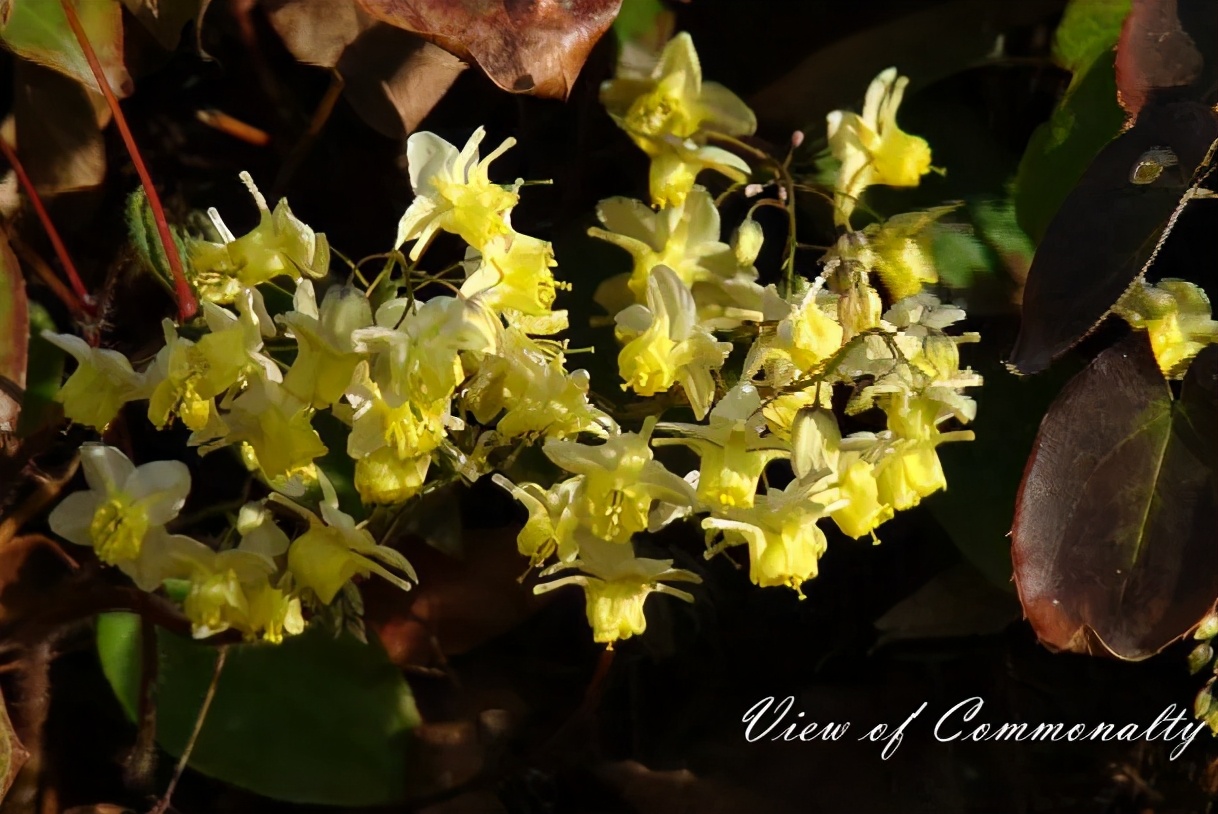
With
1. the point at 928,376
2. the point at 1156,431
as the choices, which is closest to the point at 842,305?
the point at 928,376

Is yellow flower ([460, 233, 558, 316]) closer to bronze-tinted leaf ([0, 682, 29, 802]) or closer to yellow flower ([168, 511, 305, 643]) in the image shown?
yellow flower ([168, 511, 305, 643])

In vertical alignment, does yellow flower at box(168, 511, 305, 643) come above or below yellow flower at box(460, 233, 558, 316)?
below

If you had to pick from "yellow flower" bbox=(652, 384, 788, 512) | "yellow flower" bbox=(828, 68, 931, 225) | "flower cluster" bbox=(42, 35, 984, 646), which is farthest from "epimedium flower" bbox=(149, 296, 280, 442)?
"yellow flower" bbox=(828, 68, 931, 225)

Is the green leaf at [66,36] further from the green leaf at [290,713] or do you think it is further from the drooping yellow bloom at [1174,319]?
the drooping yellow bloom at [1174,319]

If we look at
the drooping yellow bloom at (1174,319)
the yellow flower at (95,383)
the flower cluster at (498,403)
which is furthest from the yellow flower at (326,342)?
the drooping yellow bloom at (1174,319)

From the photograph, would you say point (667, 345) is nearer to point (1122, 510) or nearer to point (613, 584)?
point (613, 584)

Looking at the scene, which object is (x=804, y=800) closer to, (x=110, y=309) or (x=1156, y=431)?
(x=1156, y=431)
